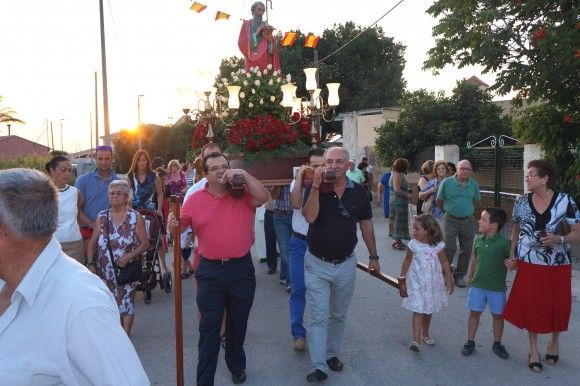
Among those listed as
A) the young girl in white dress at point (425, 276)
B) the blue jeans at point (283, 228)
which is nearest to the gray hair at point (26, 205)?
the young girl in white dress at point (425, 276)

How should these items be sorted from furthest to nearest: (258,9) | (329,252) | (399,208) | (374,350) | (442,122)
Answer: (442,122)
(399,208)
(258,9)
(374,350)
(329,252)

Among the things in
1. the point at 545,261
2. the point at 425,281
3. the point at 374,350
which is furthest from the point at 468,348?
the point at 545,261

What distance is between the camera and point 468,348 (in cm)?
528

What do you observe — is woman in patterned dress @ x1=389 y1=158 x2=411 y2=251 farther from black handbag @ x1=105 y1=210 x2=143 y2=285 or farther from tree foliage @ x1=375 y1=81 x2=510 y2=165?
tree foliage @ x1=375 y1=81 x2=510 y2=165

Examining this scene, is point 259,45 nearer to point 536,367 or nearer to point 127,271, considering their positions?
point 127,271

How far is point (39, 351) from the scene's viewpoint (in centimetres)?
170

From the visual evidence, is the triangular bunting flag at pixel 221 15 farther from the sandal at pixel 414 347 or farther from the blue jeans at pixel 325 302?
the sandal at pixel 414 347

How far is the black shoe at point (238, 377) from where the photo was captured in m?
4.74

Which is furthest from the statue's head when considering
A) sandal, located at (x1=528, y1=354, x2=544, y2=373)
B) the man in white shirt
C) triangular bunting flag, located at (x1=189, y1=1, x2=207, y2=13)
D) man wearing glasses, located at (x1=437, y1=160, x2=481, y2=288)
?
sandal, located at (x1=528, y1=354, x2=544, y2=373)

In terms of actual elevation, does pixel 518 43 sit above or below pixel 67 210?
above

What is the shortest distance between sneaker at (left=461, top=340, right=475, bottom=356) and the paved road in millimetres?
57

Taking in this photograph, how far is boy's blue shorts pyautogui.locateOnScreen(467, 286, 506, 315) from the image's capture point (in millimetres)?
5258

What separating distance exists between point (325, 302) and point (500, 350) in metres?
1.76

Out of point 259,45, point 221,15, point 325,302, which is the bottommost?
point 325,302
